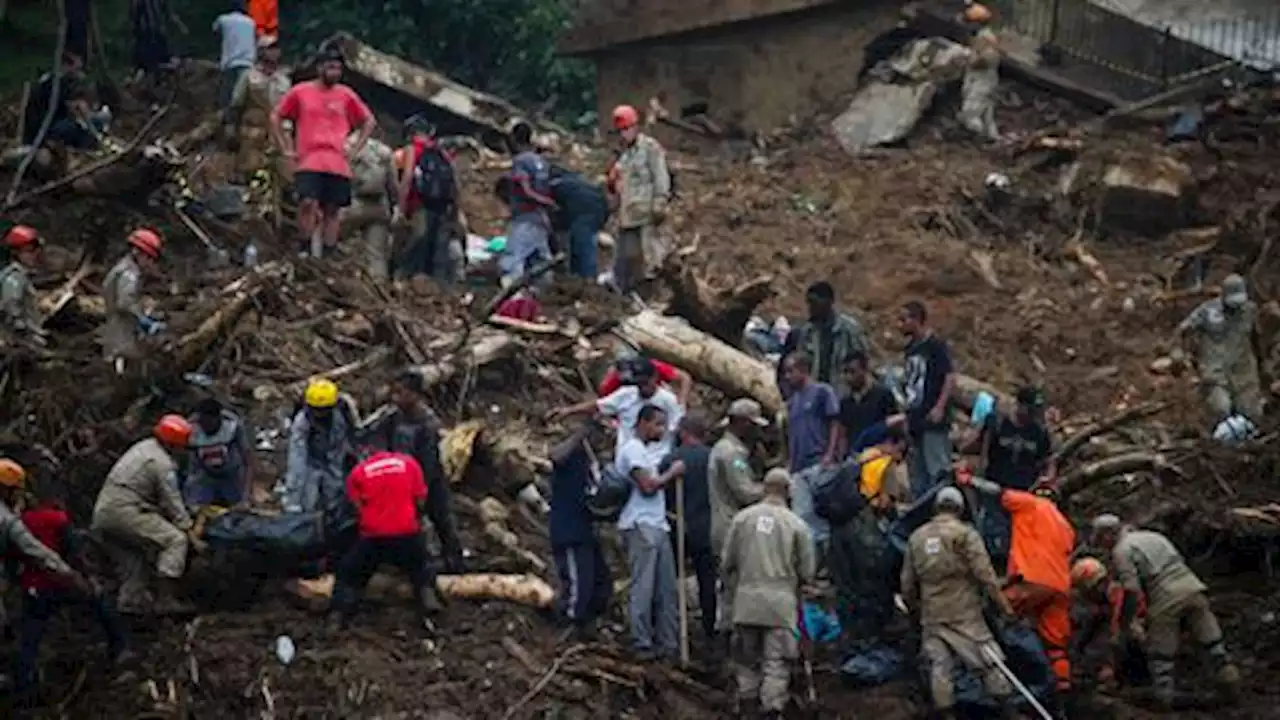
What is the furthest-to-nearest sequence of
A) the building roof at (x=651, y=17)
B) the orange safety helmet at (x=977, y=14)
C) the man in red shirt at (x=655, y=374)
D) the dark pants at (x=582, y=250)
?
the building roof at (x=651, y=17) < the orange safety helmet at (x=977, y=14) < the dark pants at (x=582, y=250) < the man in red shirt at (x=655, y=374)

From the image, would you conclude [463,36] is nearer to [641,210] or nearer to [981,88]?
[981,88]

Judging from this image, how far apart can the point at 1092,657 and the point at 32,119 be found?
39.2 feet

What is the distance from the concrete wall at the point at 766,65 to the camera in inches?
1198

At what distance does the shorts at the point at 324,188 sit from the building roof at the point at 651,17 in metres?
10.8

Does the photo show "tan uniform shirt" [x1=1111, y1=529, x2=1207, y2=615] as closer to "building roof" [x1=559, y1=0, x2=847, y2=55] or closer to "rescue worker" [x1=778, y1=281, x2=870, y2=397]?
"rescue worker" [x1=778, y1=281, x2=870, y2=397]

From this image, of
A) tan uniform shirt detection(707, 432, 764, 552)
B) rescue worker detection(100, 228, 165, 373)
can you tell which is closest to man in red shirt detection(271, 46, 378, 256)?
rescue worker detection(100, 228, 165, 373)

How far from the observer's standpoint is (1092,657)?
53.5ft

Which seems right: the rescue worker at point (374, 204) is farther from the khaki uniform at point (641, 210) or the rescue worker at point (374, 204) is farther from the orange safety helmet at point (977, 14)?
the orange safety helmet at point (977, 14)

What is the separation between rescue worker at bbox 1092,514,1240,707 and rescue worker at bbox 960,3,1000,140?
13314 millimetres

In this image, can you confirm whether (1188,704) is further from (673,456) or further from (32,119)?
(32,119)

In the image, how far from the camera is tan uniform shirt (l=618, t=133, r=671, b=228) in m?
21.1

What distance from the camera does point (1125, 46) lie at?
3014cm

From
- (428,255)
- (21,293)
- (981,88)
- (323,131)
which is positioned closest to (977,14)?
(981,88)

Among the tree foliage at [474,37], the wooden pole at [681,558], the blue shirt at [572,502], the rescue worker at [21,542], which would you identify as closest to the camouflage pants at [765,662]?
the wooden pole at [681,558]
